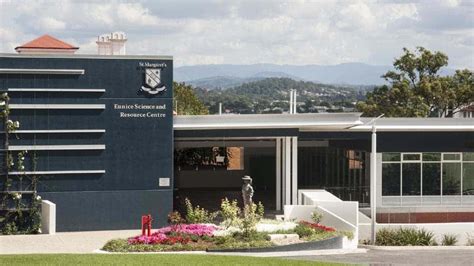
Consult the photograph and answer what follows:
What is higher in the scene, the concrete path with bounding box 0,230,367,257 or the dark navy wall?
the dark navy wall

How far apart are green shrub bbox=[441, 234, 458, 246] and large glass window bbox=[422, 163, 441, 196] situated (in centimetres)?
1202

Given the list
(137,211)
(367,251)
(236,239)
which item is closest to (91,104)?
(137,211)

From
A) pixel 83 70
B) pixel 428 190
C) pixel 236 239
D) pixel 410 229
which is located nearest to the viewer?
pixel 236 239

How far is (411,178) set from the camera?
45.3 metres

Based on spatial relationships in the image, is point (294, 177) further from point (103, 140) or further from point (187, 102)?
Result: point (187, 102)

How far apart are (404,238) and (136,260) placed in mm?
11481

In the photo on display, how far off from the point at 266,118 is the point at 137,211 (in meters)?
6.39

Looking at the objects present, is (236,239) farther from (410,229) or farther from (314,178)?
(314,178)

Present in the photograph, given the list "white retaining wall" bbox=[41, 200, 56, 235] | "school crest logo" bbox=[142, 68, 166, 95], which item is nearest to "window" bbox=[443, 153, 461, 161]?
"school crest logo" bbox=[142, 68, 166, 95]

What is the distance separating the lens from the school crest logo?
36138 millimetres

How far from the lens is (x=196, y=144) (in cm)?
4703

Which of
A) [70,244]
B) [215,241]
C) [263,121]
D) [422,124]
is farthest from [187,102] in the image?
[215,241]

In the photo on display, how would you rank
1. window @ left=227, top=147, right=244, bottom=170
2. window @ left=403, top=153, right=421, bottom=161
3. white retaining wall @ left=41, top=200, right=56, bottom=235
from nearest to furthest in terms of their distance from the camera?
white retaining wall @ left=41, top=200, right=56, bottom=235 → window @ left=403, top=153, right=421, bottom=161 → window @ left=227, top=147, right=244, bottom=170

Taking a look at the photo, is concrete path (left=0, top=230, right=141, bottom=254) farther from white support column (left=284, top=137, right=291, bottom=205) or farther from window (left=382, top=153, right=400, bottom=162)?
window (left=382, top=153, right=400, bottom=162)
